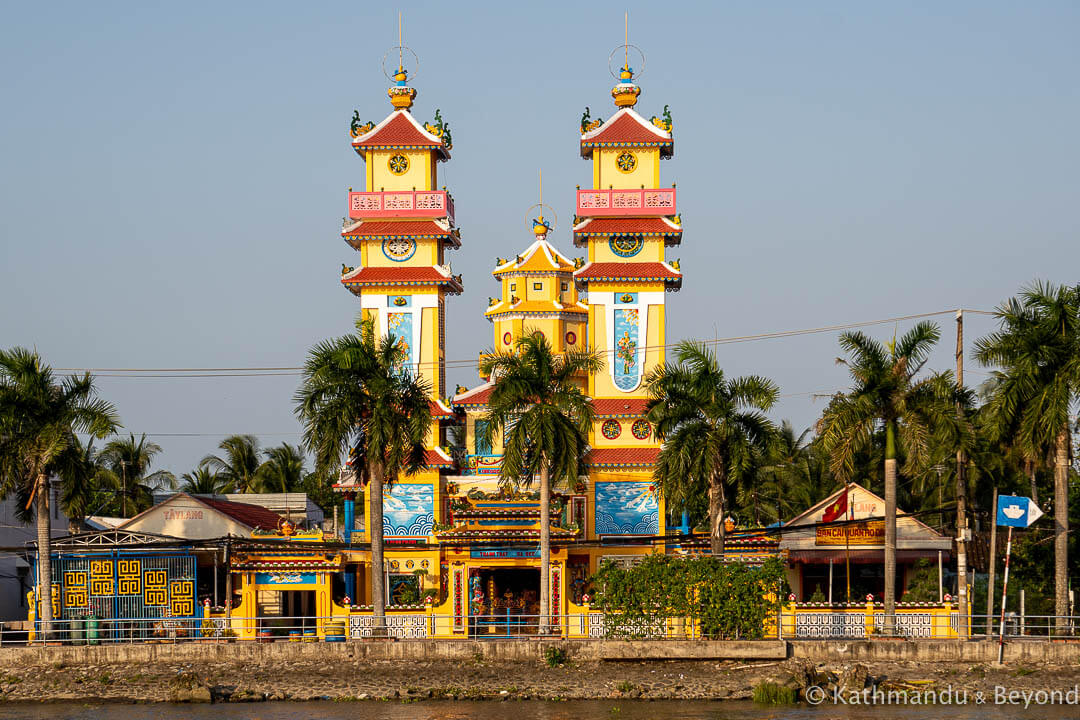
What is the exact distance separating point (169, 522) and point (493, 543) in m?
15.3

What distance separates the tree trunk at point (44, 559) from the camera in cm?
5019

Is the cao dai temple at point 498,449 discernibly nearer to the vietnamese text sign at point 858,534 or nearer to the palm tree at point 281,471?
the vietnamese text sign at point 858,534

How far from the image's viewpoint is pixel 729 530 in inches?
2175

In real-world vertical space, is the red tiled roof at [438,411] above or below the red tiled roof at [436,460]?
above

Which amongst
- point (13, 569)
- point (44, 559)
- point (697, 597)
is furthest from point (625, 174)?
point (13, 569)

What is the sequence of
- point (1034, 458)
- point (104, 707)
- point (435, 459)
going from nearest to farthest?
point (104, 707), point (1034, 458), point (435, 459)

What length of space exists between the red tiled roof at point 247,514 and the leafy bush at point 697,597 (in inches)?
750

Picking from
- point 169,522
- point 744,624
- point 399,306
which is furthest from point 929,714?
point 169,522

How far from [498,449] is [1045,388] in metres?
22.0

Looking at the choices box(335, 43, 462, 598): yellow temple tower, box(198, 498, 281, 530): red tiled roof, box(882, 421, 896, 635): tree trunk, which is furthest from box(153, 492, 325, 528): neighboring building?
box(882, 421, 896, 635): tree trunk

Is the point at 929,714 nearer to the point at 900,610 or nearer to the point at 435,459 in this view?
the point at 900,610

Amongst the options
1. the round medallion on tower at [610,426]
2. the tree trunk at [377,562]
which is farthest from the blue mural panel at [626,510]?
the tree trunk at [377,562]

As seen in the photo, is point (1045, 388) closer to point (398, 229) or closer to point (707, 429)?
point (707, 429)

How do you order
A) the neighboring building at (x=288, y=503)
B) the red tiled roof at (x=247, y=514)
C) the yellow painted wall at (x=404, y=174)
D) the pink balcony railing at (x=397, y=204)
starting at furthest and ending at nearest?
the neighboring building at (x=288, y=503), the red tiled roof at (x=247, y=514), the yellow painted wall at (x=404, y=174), the pink balcony railing at (x=397, y=204)
